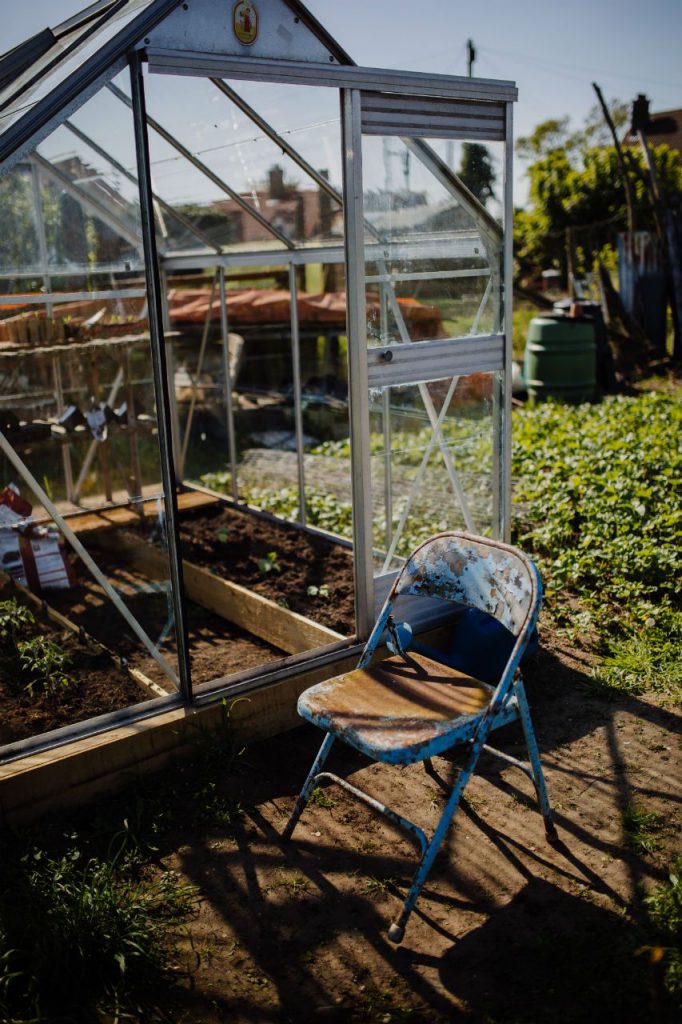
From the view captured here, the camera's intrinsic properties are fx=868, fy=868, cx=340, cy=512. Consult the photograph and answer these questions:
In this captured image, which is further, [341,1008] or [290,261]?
[290,261]

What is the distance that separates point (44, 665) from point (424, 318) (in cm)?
239

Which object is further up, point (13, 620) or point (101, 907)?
point (13, 620)

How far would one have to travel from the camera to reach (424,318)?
13.8 feet

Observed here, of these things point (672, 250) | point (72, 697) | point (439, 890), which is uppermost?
point (672, 250)

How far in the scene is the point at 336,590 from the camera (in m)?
4.97

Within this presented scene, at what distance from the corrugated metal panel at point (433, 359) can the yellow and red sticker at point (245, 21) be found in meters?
1.28

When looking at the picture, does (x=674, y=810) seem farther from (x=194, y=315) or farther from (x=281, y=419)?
(x=281, y=419)

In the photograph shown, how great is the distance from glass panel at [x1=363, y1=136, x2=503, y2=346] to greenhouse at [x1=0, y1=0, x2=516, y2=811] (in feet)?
0.04

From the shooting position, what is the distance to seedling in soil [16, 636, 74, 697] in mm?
3801

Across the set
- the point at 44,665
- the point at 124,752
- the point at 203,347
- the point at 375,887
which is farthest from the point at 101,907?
the point at 203,347

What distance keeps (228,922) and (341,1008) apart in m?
0.49

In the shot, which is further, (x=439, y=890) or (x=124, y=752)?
(x=124, y=752)

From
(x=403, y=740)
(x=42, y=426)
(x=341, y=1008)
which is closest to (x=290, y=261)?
(x=42, y=426)

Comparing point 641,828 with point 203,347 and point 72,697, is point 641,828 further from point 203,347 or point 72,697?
point 203,347
